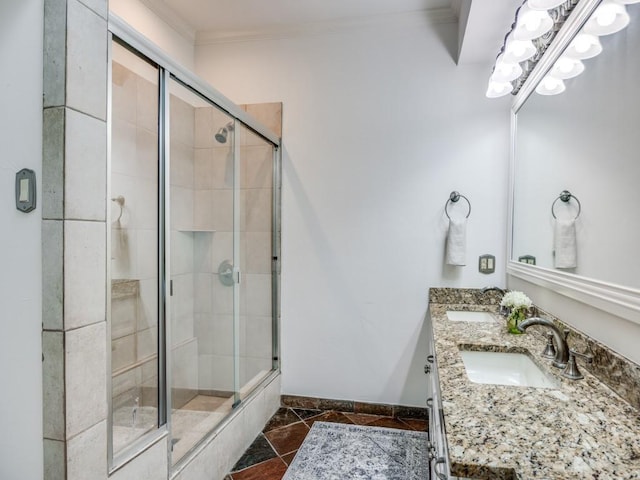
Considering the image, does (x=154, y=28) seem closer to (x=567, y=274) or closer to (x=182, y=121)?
(x=182, y=121)

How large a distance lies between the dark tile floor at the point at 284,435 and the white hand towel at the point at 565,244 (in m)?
1.50

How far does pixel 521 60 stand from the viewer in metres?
1.87

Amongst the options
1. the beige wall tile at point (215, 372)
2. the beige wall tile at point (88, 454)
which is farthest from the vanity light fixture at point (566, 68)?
the beige wall tile at point (215, 372)

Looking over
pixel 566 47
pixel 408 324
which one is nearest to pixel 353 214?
pixel 408 324

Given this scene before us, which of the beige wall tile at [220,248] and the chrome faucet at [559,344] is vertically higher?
the beige wall tile at [220,248]

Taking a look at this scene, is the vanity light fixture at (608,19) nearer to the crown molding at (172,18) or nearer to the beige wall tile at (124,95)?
the beige wall tile at (124,95)

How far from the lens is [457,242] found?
2490 millimetres

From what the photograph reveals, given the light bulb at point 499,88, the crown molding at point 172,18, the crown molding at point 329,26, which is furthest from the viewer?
the crown molding at point 329,26

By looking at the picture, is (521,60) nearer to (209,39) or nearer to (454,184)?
(454,184)

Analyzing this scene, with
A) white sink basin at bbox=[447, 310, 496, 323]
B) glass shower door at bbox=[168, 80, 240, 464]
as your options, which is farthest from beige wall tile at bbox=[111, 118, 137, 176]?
white sink basin at bbox=[447, 310, 496, 323]

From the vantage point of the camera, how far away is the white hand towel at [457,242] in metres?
2.49

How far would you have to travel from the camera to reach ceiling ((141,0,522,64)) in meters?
2.36

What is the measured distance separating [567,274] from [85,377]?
1726 millimetres
